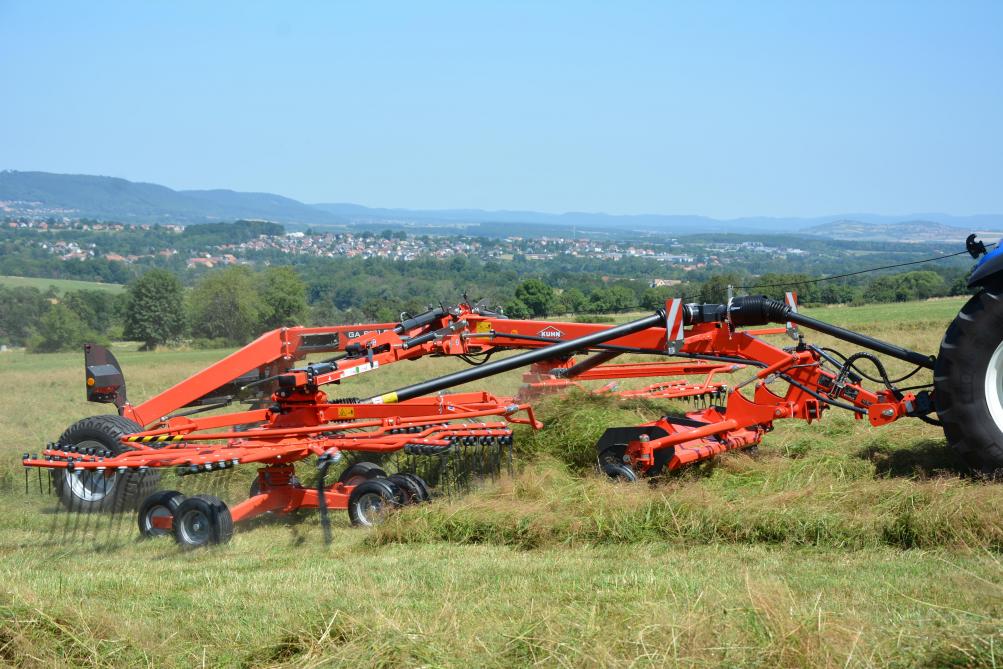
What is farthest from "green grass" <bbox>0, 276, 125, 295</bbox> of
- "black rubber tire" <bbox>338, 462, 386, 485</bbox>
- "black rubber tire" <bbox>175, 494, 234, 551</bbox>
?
"black rubber tire" <bbox>175, 494, 234, 551</bbox>

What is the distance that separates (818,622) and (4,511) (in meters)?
8.76

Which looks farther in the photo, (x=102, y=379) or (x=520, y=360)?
(x=102, y=379)

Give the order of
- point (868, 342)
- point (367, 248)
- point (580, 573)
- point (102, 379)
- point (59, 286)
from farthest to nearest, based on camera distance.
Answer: point (367, 248) → point (59, 286) → point (102, 379) → point (868, 342) → point (580, 573)

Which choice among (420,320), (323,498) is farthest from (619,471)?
(420,320)

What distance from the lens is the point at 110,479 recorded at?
34.9ft

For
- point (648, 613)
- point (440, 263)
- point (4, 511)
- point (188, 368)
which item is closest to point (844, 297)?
point (188, 368)

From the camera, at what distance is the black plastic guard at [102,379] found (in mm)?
11703

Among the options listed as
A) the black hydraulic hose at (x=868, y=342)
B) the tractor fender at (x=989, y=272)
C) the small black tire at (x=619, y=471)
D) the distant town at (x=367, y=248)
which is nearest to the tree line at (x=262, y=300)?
the small black tire at (x=619, y=471)

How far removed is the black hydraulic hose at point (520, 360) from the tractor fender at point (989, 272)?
2.75 meters

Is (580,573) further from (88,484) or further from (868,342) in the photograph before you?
(88,484)

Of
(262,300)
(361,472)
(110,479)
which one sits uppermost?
(361,472)

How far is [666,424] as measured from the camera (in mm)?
8945

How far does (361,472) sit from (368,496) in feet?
2.90

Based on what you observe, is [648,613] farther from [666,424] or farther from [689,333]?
[689,333]
